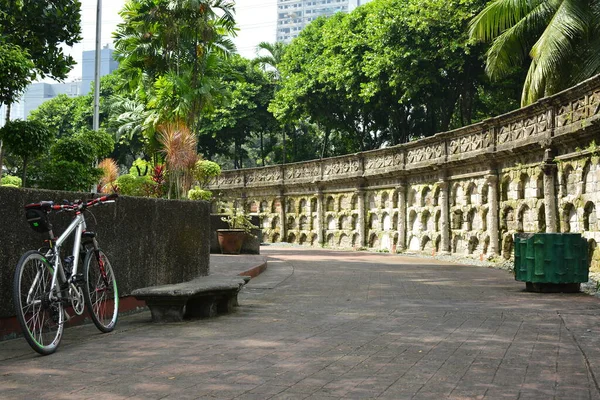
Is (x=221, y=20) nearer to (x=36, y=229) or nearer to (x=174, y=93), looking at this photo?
(x=174, y=93)

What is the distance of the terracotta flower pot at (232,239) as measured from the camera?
20094mm

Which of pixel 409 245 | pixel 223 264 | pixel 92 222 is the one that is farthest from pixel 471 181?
pixel 92 222

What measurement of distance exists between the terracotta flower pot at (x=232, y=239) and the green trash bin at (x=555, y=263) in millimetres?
10074

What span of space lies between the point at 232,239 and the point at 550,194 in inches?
345

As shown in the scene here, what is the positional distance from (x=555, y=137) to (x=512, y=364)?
11140 millimetres

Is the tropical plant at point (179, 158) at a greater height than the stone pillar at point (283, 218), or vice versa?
the tropical plant at point (179, 158)

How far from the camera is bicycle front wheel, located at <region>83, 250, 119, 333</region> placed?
6.80m

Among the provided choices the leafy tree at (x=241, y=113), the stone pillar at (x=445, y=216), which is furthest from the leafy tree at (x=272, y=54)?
the stone pillar at (x=445, y=216)

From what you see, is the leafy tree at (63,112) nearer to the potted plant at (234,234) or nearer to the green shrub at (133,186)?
the green shrub at (133,186)

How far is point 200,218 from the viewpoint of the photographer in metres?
10.8

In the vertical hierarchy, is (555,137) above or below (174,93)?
below

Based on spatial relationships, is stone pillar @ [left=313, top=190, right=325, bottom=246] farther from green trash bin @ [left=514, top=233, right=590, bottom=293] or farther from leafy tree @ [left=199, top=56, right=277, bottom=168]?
leafy tree @ [left=199, top=56, right=277, bottom=168]

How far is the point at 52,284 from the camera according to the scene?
233 inches

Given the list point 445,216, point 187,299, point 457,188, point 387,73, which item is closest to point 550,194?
point 457,188
